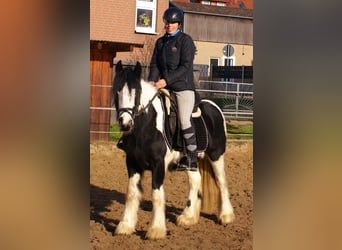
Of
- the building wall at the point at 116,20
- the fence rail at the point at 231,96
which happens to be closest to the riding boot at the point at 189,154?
the fence rail at the point at 231,96

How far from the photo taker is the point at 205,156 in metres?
3.97

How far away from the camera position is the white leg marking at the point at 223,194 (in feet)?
12.5

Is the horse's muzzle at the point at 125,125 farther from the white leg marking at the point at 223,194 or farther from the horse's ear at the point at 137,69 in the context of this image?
the white leg marking at the point at 223,194

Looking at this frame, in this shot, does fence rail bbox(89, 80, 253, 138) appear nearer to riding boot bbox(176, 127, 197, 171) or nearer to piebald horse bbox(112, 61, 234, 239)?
piebald horse bbox(112, 61, 234, 239)

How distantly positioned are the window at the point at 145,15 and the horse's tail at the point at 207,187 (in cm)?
110

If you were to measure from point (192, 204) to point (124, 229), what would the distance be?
550 millimetres

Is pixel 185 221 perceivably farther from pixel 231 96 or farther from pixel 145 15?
pixel 145 15

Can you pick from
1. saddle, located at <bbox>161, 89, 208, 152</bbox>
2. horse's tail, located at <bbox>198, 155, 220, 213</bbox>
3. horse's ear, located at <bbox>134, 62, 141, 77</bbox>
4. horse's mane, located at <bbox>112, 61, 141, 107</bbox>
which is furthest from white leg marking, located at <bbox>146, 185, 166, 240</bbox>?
horse's ear, located at <bbox>134, 62, 141, 77</bbox>

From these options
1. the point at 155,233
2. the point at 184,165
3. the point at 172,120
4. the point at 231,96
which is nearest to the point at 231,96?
the point at 231,96
